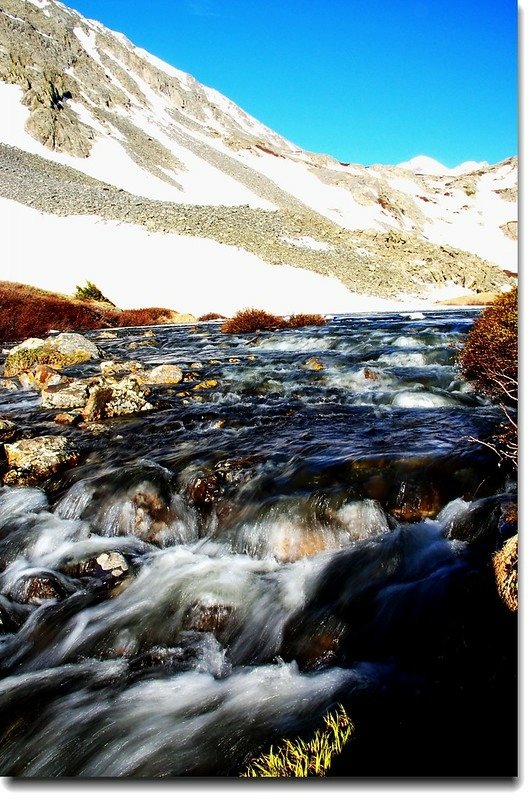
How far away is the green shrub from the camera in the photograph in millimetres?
2199

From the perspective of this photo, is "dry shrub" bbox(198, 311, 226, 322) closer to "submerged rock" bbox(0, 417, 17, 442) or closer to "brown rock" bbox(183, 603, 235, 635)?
"submerged rock" bbox(0, 417, 17, 442)

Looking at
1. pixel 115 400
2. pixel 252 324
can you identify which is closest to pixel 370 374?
pixel 115 400

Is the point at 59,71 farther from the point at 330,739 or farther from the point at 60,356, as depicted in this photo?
the point at 330,739

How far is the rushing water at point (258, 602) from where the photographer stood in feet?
8.75

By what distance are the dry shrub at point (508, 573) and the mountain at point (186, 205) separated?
2835 cm

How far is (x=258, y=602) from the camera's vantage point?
3885mm

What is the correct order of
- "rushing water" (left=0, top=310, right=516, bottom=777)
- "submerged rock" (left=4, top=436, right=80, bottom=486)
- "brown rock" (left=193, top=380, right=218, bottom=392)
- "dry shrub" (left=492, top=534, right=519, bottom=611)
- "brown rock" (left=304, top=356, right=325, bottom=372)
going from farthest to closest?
"brown rock" (left=304, top=356, right=325, bottom=372) → "brown rock" (left=193, top=380, right=218, bottom=392) → "submerged rock" (left=4, top=436, right=80, bottom=486) → "dry shrub" (left=492, top=534, right=519, bottom=611) → "rushing water" (left=0, top=310, right=516, bottom=777)

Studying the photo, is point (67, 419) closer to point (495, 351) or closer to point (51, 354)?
point (51, 354)

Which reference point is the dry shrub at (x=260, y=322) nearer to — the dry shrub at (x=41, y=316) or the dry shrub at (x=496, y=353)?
the dry shrub at (x=41, y=316)

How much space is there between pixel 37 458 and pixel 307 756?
205 inches

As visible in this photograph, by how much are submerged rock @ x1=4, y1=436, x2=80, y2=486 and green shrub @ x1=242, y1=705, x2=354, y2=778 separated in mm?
4696

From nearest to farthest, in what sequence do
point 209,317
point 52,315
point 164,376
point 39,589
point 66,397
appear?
point 39,589
point 66,397
point 164,376
point 52,315
point 209,317

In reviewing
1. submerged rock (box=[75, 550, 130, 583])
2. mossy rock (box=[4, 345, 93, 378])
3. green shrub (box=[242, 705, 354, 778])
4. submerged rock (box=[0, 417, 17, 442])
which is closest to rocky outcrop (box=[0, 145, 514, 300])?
mossy rock (box=[4, 345, 93, 378])

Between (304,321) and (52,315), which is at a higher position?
(52,315)
